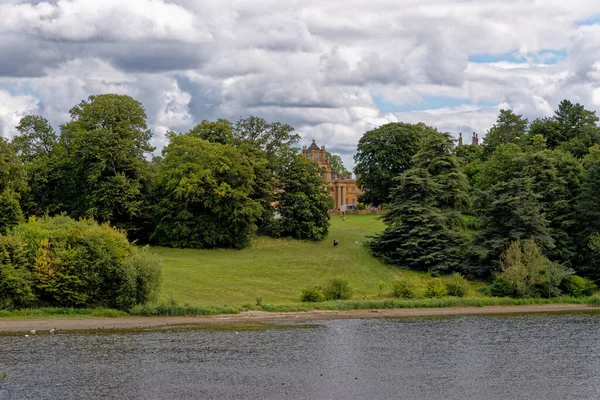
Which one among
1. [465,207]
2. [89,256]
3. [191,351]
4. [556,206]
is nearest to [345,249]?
[465,207]

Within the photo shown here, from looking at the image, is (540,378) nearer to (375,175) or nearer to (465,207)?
(465,207)

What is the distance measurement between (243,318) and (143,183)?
3189 cm

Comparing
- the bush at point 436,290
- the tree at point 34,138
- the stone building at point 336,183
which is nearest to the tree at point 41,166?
the tree at point 34,138

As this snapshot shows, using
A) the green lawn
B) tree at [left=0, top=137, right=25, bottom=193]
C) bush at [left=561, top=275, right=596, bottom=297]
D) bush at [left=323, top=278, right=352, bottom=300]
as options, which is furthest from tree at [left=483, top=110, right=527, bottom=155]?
tree at [left=0, top=137, right=25, bottom=193]

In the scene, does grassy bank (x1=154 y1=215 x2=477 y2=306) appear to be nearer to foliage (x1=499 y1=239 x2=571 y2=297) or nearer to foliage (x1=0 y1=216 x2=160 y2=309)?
foliage (x1=0 y1=216 x2=160 y2=309)

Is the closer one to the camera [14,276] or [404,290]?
[14,276]

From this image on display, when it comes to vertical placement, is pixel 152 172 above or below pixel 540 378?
above

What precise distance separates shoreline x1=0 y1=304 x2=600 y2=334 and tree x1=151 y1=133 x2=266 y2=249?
24447mm

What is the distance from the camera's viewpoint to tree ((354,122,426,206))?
94.8 meters

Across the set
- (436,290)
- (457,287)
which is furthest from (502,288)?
(436,290)

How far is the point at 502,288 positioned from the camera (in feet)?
207

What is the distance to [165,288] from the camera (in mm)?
57219

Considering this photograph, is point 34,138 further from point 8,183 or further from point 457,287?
point 457,287

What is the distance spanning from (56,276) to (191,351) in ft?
47.1
